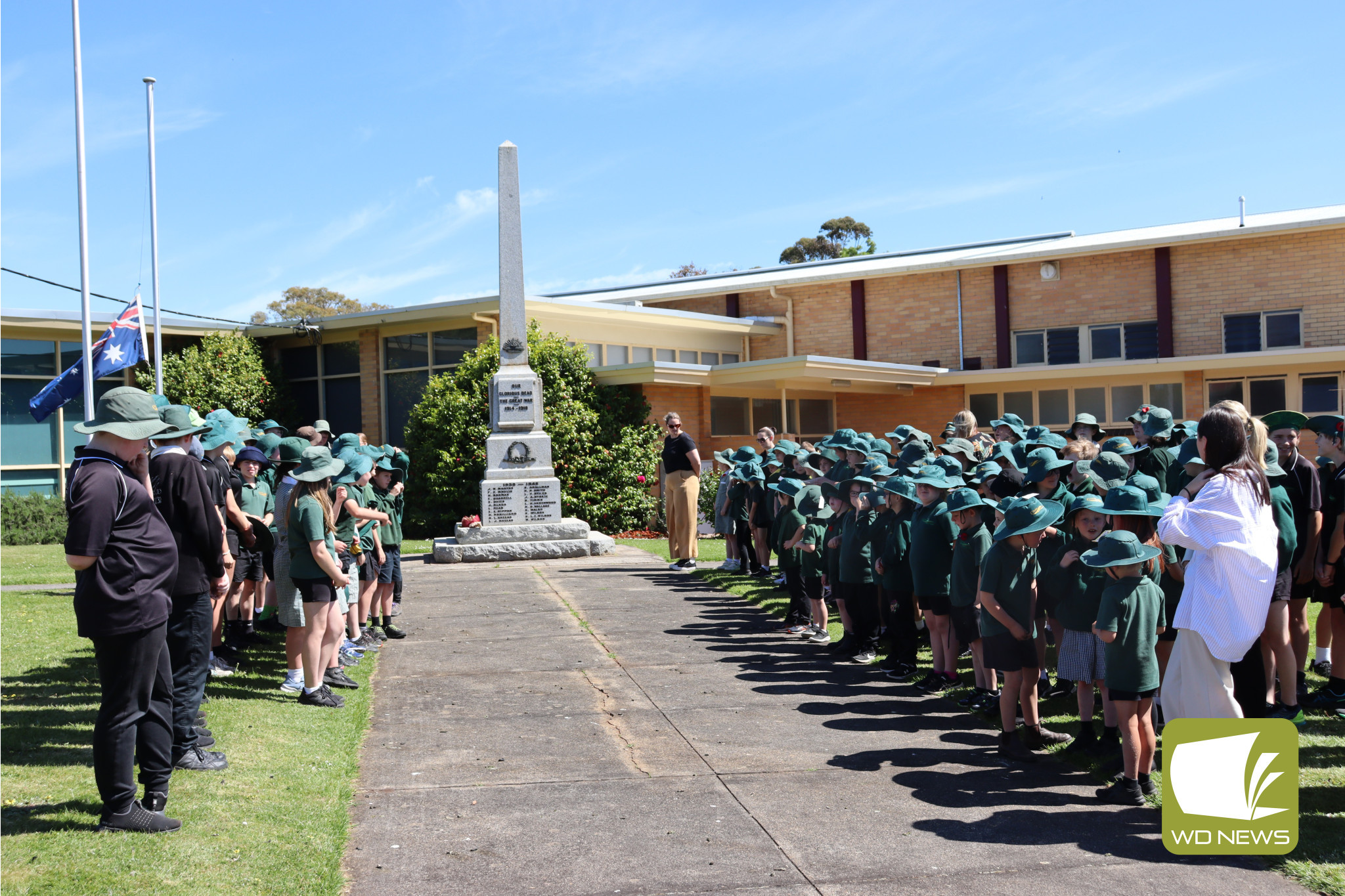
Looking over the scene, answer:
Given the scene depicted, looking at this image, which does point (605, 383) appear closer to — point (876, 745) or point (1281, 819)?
point (876, 745)

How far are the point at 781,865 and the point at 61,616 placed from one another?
9646 mm

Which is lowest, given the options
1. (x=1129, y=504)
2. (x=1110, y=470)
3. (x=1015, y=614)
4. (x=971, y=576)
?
(x=1015, y=614)

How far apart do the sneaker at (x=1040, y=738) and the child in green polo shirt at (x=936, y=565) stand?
1.33 meters

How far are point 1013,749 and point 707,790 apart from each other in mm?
1780

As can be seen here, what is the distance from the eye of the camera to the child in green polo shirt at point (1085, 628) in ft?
18.8

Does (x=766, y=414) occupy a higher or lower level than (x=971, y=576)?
higher

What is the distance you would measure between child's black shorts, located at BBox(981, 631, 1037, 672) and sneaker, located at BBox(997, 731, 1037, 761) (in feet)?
1.20

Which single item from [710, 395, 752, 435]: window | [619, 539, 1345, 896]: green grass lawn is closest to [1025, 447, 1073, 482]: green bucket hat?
[619, 539, 1345, 896]: green grass lawn

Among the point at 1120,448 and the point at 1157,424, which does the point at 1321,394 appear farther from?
the point at 1120,448

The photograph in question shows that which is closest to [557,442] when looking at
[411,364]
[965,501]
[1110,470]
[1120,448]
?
[411,364]

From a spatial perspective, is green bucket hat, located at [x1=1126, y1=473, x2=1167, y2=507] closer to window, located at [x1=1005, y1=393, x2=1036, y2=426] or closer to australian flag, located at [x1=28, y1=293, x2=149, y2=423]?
australian flag, located at [x1=28, y1=293, x2=149, y2=423]

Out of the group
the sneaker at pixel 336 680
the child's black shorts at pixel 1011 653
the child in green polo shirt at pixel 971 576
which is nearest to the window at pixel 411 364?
the sneaker at pixel 336 680

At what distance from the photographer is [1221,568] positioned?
14.8 feet

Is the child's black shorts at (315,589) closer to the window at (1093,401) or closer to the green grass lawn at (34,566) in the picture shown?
the green grass lawn at (34,566)
